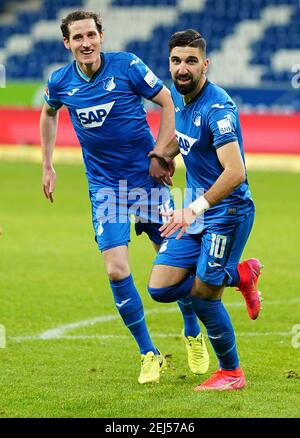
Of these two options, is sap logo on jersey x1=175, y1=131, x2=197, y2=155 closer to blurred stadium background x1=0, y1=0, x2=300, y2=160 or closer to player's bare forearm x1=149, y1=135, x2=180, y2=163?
player's bare forearm x1=149, y1=135, x2=180, y2=163

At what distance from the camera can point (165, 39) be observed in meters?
33.2

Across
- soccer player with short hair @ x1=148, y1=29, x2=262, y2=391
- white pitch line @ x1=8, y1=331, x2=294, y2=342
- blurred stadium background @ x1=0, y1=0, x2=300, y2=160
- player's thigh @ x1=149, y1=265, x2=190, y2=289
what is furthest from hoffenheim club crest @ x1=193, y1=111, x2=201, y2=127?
blurred stadium background @ x1=0, y1=0, x2=300, y2=160

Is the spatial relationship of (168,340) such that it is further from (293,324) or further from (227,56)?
(227,56)

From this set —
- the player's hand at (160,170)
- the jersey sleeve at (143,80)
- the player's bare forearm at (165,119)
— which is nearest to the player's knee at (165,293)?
the player's hand at (160,170)

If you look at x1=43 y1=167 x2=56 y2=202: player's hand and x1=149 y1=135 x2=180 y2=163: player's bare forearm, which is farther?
x1=43 y1=167 x2=56 y2=202: player's hand

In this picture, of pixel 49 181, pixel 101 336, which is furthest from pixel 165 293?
pixel 101 336

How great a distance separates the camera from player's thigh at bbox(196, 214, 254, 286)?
637 centimetres

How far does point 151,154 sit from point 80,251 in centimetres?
622

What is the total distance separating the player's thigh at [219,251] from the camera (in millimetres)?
6371

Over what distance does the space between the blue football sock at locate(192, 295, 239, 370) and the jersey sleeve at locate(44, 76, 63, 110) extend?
1.96 metres

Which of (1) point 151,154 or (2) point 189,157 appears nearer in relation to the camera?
(2) point 189,157

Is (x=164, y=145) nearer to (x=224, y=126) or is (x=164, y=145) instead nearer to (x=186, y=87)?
(x=186, y=87)
